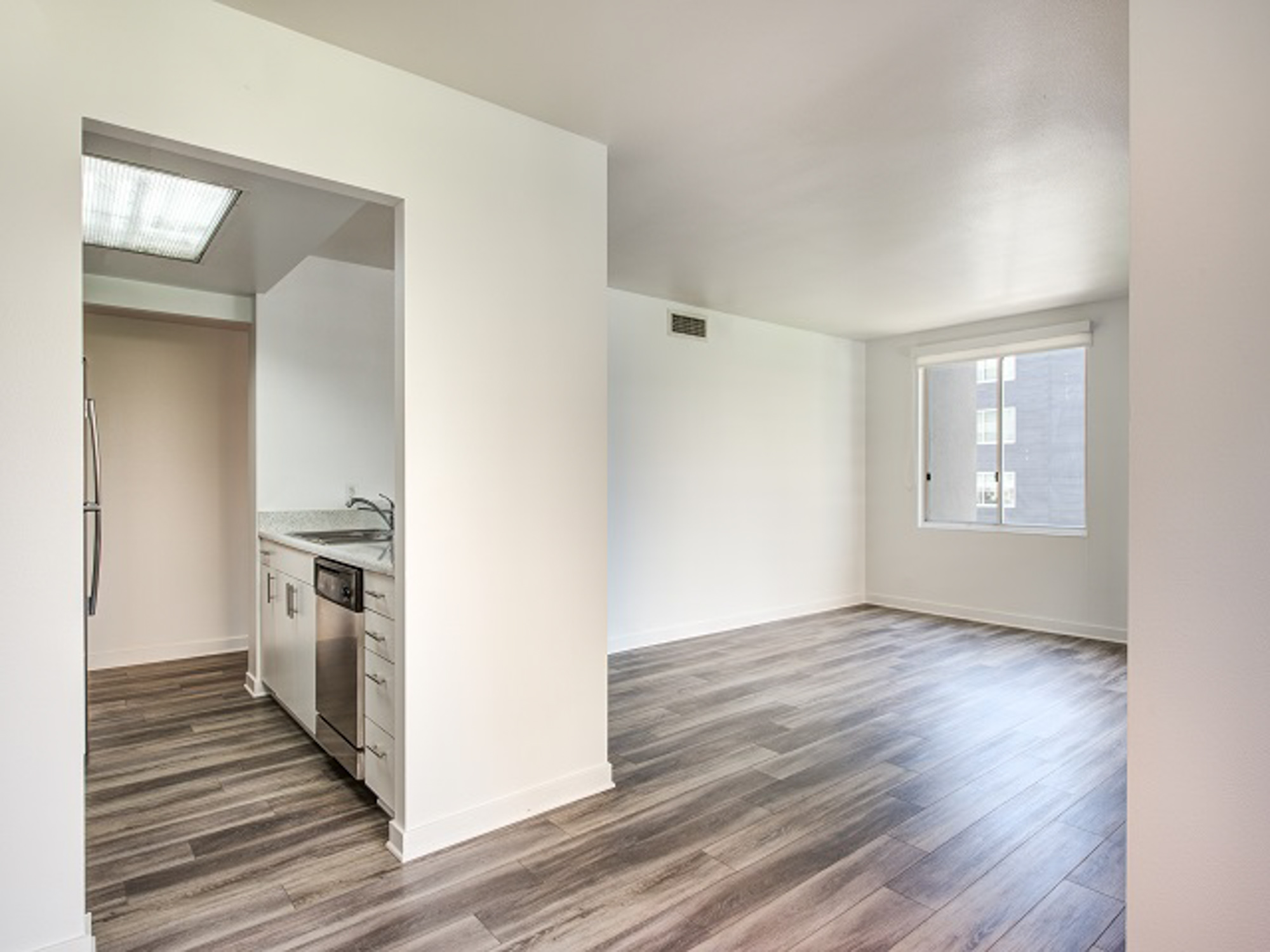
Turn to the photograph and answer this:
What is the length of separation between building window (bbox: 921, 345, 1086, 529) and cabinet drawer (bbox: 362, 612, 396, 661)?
5383 mm

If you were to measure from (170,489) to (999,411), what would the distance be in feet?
21.4

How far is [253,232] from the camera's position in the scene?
3184mm

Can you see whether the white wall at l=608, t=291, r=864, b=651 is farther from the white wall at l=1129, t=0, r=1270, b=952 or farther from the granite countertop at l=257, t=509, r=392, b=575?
the white wall at l=1129, t=0, r=1270, b=952

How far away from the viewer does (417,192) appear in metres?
2.34

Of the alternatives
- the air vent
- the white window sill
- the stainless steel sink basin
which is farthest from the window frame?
the stainless steel sink basin

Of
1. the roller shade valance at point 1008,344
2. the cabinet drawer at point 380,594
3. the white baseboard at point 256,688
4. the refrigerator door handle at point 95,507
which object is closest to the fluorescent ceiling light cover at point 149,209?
the refrigerator door handle at point 95,507

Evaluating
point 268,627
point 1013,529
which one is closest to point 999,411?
point 1013,529

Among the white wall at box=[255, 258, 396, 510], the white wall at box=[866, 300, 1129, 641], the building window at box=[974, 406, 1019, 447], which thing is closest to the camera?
the white wall at box=[255, 258, 396, 510]

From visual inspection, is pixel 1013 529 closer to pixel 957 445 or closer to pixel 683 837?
pixel 957 445

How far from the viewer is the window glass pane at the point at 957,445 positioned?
6.21 m

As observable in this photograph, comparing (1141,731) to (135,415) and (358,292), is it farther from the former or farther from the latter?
(135,415)

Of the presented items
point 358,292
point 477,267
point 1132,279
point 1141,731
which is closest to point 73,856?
point 477,267

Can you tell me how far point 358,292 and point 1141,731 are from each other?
4.50 m

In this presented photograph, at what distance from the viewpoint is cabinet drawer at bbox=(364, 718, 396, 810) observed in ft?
8.26
